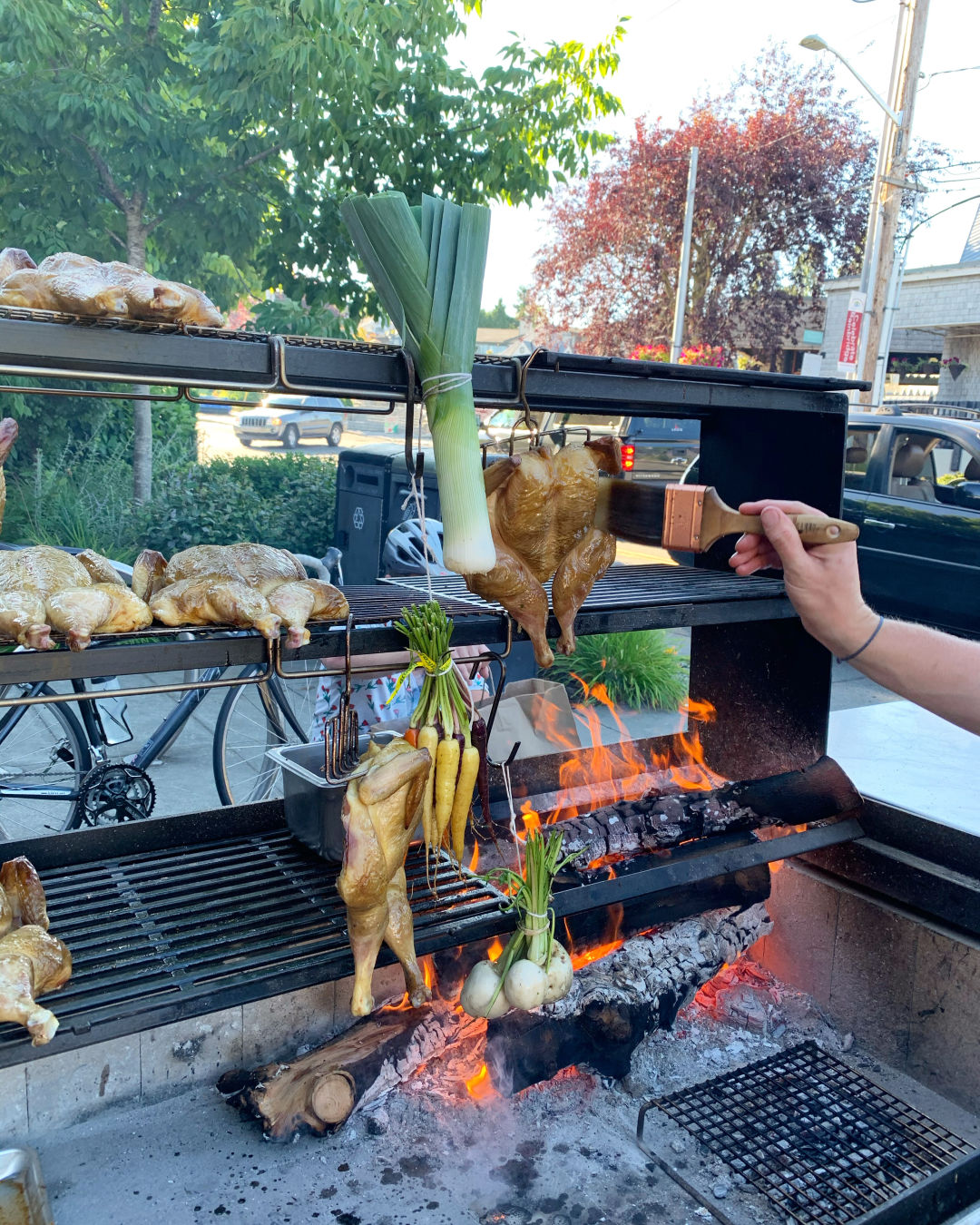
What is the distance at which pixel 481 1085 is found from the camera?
3082 millimetres

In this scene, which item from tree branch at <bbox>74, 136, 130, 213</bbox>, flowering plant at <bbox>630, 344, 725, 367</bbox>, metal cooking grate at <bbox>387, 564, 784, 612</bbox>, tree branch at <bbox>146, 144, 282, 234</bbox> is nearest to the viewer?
metal cooking grate at <bbox>387, 564, 784, 612</bbox>

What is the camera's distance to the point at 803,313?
81.6ft

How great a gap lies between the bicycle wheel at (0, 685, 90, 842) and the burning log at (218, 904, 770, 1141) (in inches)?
90.3

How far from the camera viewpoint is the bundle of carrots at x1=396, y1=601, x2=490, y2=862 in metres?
2.39

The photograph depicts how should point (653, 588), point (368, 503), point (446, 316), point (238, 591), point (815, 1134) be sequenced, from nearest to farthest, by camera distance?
point (446, 316)
point (238, 591)
point (815, 1134)
point (653, 588)
point (368, 503)

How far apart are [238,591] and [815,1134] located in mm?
2581

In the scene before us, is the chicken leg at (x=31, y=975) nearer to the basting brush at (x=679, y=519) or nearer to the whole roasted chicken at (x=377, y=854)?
the whole roasted chicken at (x=377, y=854)

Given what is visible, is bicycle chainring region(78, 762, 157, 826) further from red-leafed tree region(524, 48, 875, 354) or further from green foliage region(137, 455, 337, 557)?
red-leafed tree region(524, 48, 875, 354)

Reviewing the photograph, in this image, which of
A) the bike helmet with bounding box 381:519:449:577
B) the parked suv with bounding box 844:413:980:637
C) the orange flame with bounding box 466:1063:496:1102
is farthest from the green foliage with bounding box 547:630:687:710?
the orange flame with bounding box 466:1063:496:1102

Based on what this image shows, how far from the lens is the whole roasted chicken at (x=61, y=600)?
6.14 ft

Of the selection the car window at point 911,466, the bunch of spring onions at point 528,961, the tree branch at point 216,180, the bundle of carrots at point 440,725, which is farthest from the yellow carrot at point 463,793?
the car window at point 911,466

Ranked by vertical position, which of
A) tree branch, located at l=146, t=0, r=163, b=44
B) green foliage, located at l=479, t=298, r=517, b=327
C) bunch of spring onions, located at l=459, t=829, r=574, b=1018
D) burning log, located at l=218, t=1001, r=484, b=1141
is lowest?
burning log, located at l=218, t=1001, r=484, b=1141

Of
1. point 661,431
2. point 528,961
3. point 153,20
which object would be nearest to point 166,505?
point 153,20

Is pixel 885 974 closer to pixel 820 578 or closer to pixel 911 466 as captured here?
pixel 820 578
